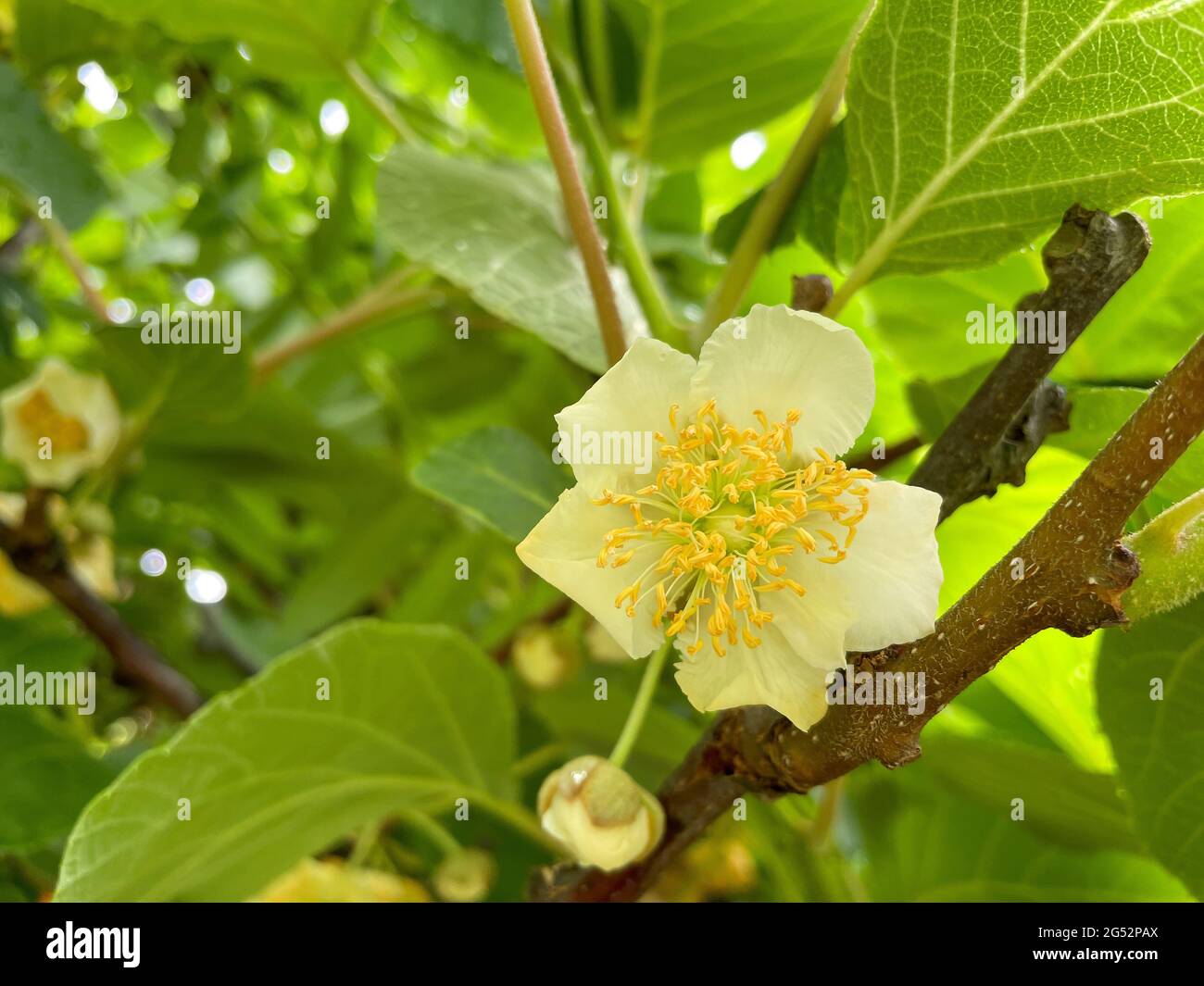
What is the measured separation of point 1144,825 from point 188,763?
0.55m

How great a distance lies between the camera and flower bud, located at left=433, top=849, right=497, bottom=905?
2.77ft

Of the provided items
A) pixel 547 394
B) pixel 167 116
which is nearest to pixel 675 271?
pixel 547 394

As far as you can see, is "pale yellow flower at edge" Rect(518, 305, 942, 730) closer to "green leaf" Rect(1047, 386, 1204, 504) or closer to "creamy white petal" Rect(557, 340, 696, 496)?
"creamy white petal" Rect(557, 340, 696, 496)

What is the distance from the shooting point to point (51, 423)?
0.96 metres

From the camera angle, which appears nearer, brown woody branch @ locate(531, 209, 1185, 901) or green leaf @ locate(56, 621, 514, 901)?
brown woody branch @ locate(531, 209, 1185, 901)

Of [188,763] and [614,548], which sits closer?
[614,548]

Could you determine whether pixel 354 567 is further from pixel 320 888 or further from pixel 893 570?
pixel 893 570

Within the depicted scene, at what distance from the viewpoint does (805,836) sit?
2.63ft

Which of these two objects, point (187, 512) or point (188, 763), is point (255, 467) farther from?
point (188, 763)

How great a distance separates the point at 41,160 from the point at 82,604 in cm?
38

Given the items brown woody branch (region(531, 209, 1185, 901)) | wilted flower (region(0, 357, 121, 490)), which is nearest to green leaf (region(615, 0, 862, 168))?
brown woody branch (region(531, 209, 1185, 901))

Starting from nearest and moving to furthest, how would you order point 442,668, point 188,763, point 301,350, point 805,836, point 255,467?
point 188,763, point 442,668, point 805,836, point 301,350, point 255,467

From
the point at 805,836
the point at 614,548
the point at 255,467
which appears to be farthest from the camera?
the point at 255,467
